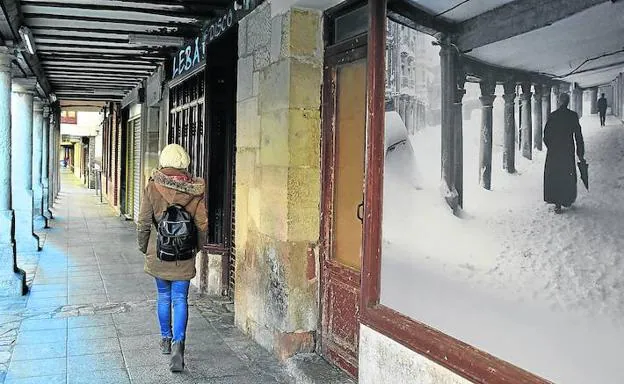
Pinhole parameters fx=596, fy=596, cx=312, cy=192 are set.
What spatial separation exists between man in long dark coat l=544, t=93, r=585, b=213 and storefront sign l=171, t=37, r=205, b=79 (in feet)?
17.5

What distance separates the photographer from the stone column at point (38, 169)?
518 inches

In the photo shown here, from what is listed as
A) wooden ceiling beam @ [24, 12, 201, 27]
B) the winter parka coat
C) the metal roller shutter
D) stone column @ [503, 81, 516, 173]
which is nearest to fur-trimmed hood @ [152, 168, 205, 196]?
the winter parka coat

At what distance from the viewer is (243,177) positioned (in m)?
5.29

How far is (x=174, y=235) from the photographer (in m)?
4.30

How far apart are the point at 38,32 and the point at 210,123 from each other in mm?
3055

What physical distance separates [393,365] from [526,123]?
4.69ft

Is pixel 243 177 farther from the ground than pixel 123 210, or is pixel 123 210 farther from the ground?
pixel 243 177

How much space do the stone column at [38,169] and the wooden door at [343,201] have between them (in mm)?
10394

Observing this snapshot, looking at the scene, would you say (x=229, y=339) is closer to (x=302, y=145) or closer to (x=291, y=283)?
(x=291, y=283)

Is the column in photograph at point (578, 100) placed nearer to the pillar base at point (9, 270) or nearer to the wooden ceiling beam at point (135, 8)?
the wooden ceiling beam at point (135, 8)

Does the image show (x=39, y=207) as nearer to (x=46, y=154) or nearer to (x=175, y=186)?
(x=46, y=154)

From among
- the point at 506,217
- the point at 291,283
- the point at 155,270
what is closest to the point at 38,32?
the point at 155,270

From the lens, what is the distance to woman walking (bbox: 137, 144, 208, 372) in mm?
4324

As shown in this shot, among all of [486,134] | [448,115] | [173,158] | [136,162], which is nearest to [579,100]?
[486,134]
